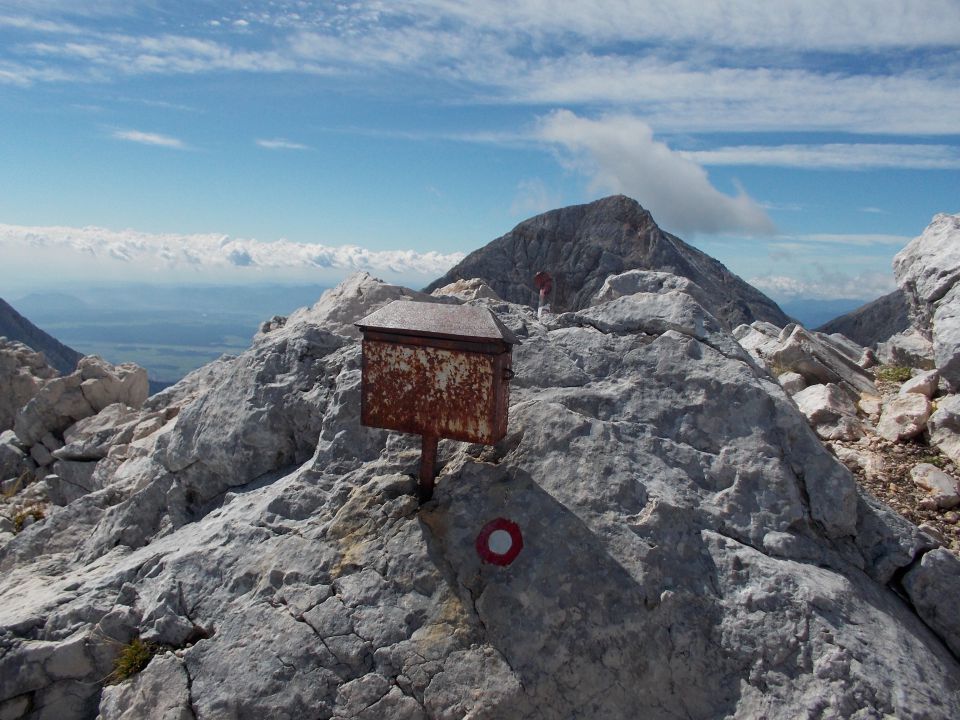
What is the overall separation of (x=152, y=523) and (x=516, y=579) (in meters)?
6.28

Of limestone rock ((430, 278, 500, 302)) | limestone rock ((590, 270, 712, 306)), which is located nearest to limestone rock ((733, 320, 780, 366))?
limestone rock ((590, 270, 712, 306))

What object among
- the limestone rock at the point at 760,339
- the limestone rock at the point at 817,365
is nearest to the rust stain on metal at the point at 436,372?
the limestone rock at the point at 817,365

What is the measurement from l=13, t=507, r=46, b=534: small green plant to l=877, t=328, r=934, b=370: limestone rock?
19.7m

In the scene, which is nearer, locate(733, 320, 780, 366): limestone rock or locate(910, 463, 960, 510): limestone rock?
locate(910, 463, 960, 510): limestone rock

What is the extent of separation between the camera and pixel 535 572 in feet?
25.0

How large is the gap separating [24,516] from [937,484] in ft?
53.8

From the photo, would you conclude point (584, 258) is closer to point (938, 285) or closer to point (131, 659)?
point (938, 285)

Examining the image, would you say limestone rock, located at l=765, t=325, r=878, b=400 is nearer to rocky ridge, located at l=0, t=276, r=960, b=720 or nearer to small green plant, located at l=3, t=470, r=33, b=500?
rocky ridge, located at l=0, t=276, r=960, b=720

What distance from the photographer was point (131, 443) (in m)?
15.2

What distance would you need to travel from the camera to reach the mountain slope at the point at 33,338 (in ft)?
365

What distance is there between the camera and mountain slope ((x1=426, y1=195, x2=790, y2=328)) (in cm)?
4116

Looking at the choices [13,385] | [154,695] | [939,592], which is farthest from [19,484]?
[939,592]

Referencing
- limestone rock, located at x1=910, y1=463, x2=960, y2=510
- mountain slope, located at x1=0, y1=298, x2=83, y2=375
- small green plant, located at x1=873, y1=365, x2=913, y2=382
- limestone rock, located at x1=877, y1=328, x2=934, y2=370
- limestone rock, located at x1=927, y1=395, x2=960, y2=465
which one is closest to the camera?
limestone rock, located at x1=910, y1=463, x2=960, y2=510

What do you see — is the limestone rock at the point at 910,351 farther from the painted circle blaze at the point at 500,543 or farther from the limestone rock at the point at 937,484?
the painted circle blaze at the point at 500,543
